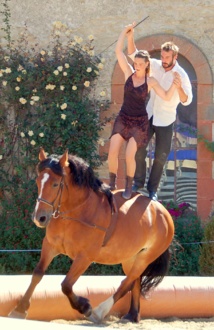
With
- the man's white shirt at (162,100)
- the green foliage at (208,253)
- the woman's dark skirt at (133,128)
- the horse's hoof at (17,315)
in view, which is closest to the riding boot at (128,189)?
the woman's dark skirt at (133,128)

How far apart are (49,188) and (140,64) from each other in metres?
1.70

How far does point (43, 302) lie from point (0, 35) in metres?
5.60

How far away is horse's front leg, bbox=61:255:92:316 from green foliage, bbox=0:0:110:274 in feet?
14.1

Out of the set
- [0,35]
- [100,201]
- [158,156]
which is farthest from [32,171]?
[100,201]

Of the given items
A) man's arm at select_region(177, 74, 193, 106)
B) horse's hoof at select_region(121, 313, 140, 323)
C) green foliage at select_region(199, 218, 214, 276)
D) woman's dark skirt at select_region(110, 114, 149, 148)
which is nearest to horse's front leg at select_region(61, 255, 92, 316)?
horse's hoof at select_region(121, 313, 140, 323)

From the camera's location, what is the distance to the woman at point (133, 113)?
7449mm

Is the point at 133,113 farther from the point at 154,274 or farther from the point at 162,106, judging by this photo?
the point at 154,274

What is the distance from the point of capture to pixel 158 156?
822 cm

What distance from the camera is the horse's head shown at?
627 centimetres

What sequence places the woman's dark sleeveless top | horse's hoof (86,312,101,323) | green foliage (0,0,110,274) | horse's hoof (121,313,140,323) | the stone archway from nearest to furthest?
1. horse's hoof (86,312,101,323)
2. the woman's dark sleeveless top
3. horse's hoof (121,313,140,323)
4. green foliage (0,0,110,274)
5. the stone archway

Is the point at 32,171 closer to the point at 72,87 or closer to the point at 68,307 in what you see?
the point at 72,87

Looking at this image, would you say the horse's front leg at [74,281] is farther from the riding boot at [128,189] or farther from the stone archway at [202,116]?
the stone archway at [202,116]

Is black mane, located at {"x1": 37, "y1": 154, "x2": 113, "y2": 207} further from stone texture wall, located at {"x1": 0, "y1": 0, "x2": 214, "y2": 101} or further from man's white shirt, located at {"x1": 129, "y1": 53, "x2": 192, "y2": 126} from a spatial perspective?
stone texture wall, located at {"x1": 0, "y1": 0, "x2": 214, "y2": 101}

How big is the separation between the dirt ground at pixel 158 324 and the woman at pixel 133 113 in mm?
1245
